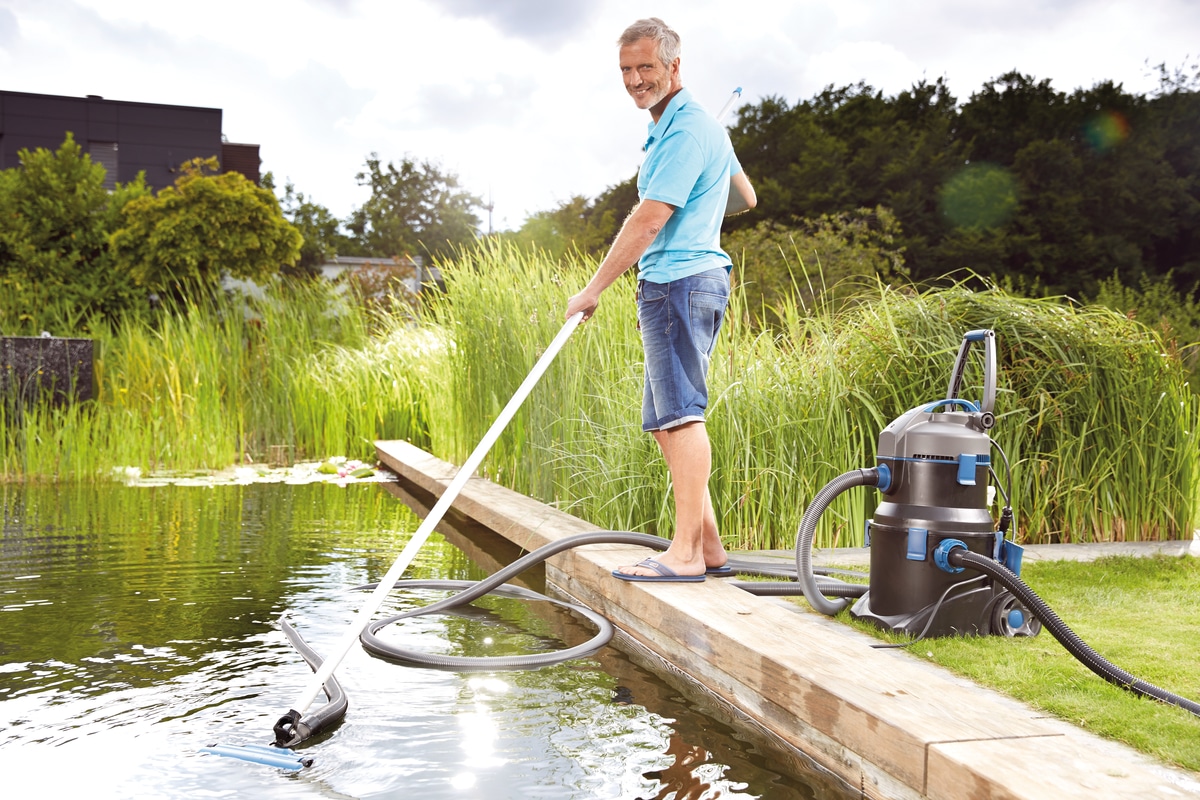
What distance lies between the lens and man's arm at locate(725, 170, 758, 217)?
3371mm

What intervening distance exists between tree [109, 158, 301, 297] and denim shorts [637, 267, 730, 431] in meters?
9.80

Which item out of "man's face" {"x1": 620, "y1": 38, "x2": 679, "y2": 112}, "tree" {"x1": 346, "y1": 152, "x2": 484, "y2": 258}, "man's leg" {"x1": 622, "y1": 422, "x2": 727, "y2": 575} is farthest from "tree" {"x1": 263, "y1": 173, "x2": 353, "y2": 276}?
"man's leg" {"x1": 622, "y1": 422, "x2": 727, "y2": 575}

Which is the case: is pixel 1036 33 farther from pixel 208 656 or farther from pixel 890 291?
pixel 208 656

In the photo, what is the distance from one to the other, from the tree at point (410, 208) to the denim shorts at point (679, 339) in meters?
40.2

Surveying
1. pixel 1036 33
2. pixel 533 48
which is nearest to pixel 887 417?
pixel 533 48

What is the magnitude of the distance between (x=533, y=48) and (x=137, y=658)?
79.5ft

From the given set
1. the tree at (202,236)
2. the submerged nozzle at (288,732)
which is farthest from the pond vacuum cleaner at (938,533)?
the tree at (202,236)

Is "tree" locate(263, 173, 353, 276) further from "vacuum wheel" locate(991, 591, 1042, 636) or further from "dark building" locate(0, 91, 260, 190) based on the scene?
"vacuum wheel" locate(991, 591, 1042, 636)

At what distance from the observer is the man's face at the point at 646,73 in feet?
9.77

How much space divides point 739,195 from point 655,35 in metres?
0.67

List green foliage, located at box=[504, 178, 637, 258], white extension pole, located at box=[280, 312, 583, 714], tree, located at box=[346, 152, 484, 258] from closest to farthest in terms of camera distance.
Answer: white extension pole, located at box=[280, 312, 583, 714]
green foliage, located at box=[504, 178, 637, 258]
tree, located at box=[346, 152, 484, 258]

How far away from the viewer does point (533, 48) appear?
25141mm

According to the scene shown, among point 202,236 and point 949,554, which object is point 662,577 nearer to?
point 949,554

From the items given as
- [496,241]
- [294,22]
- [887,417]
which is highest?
[294,22]
